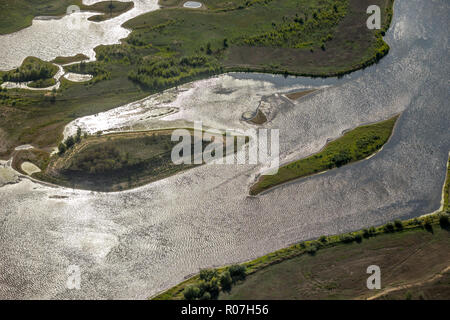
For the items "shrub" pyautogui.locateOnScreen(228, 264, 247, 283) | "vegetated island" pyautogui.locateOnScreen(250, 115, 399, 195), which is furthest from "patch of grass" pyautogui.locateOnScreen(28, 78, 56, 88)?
"shrub" pyautogui.locateOnScreen(228, 264, 247, 283)

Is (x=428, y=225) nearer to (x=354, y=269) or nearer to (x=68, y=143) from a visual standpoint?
(x=354, y=269)

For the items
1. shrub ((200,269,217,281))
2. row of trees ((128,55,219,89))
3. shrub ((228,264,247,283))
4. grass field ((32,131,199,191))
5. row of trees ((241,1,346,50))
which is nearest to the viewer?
shrub ((200,269,217,281))

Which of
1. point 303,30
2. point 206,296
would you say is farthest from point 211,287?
point 303,30

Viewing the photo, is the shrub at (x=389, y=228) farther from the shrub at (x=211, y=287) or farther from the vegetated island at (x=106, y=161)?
the vegetated island at (x=106, y=161)

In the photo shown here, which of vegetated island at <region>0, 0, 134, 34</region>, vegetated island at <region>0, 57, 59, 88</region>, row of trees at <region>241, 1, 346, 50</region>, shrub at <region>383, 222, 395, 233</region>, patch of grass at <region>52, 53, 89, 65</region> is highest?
vegetated island at <region>0, 0, 134, 34</region>

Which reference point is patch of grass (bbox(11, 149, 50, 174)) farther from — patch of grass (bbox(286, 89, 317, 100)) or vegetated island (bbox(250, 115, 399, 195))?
patch of grass (bbox(286, 89, 317, 100))

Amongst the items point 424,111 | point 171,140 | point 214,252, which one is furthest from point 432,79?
point 214,252
